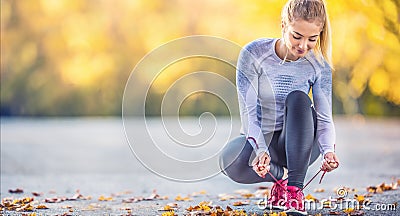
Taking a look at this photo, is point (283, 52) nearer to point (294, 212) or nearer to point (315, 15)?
point (315, 15)

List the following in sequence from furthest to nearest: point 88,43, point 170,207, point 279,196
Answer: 1. point 88,43
2. point 170,207
3. point 279,196

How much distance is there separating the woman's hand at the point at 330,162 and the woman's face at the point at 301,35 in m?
0.35

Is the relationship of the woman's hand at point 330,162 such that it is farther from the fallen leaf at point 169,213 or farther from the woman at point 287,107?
the fallen leaf at point 169,213

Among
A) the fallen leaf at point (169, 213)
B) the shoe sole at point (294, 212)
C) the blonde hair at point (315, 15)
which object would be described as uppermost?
the blonde hair at point (315, 15)

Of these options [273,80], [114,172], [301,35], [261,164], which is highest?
[301,35]

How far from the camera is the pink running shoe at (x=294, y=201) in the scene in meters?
2.07

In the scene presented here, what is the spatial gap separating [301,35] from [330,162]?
43 cm

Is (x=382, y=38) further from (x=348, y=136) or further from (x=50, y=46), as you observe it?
(x=50, y=46)

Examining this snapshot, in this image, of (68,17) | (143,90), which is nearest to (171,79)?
(68,17)

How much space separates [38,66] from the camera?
13.2m

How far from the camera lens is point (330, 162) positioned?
208 cm

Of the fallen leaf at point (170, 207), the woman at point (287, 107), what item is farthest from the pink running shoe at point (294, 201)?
the fallen leaf at point (170, 207)

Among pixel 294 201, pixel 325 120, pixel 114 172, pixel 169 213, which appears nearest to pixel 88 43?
pixel 114 172

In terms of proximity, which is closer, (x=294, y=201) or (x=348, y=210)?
(x=294, y=201)
